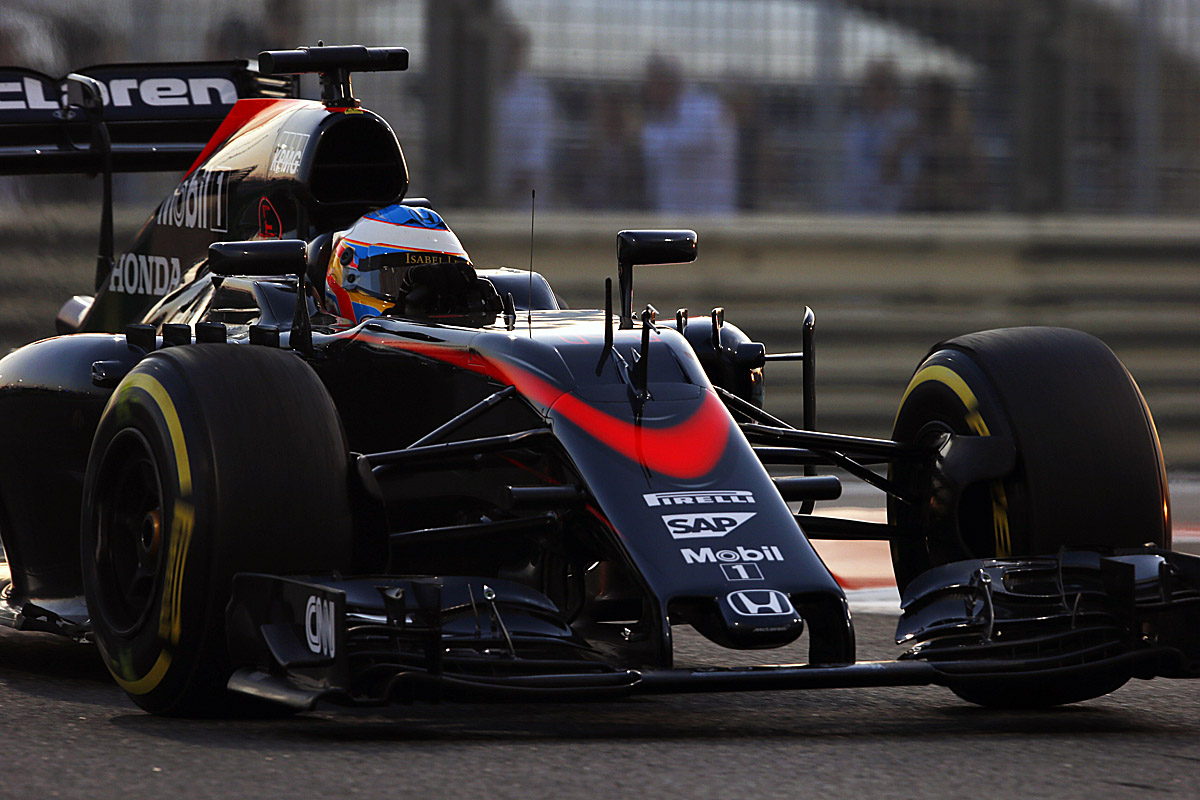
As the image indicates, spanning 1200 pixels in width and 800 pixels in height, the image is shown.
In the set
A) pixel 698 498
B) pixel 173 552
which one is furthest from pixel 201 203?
pixel 698 498

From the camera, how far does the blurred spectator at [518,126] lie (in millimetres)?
9914

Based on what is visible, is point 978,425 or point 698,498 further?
point 978,425

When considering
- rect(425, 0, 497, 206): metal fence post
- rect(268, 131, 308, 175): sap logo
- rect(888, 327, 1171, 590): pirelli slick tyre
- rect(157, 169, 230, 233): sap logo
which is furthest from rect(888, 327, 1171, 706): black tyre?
rect(425, 0, 497, 206): metal fence post

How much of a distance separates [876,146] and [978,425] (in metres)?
4.82

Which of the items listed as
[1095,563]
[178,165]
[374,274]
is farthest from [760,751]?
[178,165]

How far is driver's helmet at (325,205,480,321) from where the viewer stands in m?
5.87

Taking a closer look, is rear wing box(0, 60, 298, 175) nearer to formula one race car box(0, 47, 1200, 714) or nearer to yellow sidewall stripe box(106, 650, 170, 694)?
formula one race car box(0, 47, 1200, 714)

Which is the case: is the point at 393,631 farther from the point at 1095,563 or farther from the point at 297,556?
the point at 1095,563

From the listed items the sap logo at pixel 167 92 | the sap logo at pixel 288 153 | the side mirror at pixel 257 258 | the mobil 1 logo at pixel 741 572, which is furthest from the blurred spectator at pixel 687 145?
the mobil 1 logo at pixel 741 572

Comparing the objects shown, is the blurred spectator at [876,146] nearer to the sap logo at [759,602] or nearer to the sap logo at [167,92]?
the sap logo at [167,92]

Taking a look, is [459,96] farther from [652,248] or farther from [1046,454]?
[1046,454]

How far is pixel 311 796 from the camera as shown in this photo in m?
3.69

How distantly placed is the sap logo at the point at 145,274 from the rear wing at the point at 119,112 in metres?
0.66

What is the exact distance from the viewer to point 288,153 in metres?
6.48
